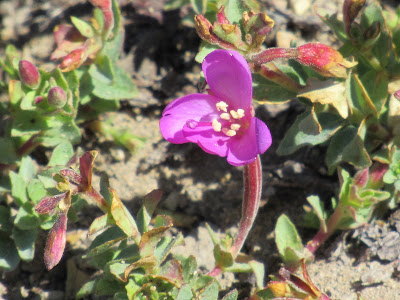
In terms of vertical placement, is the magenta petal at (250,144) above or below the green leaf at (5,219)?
above

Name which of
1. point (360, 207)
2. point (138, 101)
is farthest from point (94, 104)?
point (360, 207)

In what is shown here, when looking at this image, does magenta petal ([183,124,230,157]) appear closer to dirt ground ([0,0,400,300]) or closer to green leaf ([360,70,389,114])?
dirt ground ([0,0,400,300])

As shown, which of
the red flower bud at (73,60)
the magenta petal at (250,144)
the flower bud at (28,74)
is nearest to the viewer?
the magenta petal at (250,144)

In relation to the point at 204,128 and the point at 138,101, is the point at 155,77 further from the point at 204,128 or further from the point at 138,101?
the point at 204,128

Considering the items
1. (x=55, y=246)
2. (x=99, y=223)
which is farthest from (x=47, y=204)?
(x=99, y=223)

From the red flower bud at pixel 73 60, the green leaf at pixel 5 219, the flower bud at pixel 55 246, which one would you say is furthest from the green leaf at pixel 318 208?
the green leaf at pixel 5 219

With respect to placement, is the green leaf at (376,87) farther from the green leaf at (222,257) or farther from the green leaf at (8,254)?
the green leaf at (8,254)

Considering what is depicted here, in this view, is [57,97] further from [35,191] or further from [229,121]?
[229,121]
